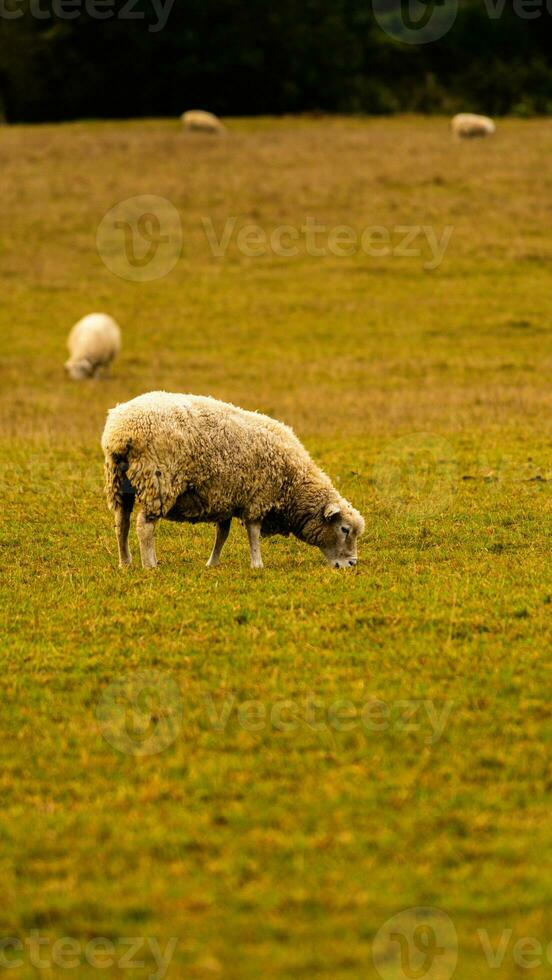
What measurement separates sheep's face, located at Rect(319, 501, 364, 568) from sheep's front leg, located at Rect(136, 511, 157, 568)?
5.42ft

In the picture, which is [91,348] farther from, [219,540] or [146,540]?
[146,540]

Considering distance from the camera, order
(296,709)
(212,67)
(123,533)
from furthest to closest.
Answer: (212,67)
(123,533)
(296,709)

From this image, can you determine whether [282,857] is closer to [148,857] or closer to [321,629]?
[148,857]

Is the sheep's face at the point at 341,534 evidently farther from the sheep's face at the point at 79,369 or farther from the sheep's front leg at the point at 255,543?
the sheep's face at the point at 79,369

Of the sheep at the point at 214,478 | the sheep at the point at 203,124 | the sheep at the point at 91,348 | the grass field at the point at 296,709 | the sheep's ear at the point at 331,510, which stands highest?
the sheep at the point at 203,124

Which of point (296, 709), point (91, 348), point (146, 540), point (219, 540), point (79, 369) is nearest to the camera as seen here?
point (296, 709)

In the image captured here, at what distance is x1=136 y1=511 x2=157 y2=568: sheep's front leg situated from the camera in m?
11.1

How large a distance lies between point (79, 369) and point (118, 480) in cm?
1570

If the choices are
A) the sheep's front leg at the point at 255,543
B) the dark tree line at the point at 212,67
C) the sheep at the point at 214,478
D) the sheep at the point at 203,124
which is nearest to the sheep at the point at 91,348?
the sheep at the point at 214,478

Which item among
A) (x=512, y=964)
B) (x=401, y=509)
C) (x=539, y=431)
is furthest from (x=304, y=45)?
(x=512, y=964)

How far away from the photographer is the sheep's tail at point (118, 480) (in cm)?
1121

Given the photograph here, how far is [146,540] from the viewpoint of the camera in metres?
11.2

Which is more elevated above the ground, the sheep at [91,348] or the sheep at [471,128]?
the sheep at [471,128]

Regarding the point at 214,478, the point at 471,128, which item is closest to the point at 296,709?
the point at 214,478
